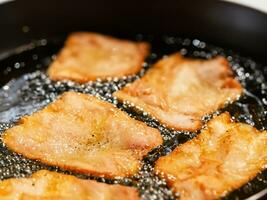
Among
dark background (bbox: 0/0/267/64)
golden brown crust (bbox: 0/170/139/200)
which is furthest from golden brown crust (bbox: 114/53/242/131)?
golden brown crust (bbox: 0/170/139/200)

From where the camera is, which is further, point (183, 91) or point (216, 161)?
point (183, 91)

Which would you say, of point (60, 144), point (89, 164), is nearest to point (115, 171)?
point (89, 164)

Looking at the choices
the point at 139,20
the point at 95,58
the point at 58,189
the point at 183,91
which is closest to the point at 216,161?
the point at 183,91

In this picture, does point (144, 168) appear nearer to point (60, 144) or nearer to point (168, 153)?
point (168, 153)

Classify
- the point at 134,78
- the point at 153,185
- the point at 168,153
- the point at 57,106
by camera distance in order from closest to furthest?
the point at 153,185 < the point at 168,153 < the point at 57,106 < the point at 134,78

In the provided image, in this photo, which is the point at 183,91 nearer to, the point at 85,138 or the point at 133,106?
the point at 133,106
